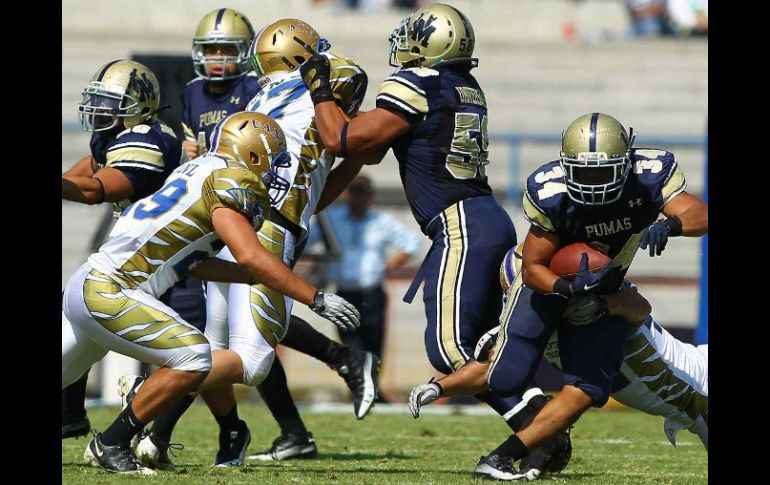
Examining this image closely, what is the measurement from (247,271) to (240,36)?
251cm

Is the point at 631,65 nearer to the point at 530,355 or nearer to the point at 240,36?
the point at 240,36

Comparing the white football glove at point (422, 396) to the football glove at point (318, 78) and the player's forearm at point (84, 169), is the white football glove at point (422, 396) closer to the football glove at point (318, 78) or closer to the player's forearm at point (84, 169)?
the football glove at point (318, 78)

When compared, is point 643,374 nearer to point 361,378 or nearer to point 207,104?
point 361,378

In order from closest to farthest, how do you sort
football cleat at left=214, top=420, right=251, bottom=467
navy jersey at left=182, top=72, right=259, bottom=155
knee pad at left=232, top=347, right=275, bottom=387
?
1. knee pad at left=232, top=347, right=275, bottom=387
2. football cleat at left=214, top=420, right=251, bottom=467
3. navy jersey at left=182, top=72, right=259, bottom=155

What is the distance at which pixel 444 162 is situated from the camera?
238 inches

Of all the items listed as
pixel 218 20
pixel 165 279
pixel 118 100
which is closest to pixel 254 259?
pixel 165 279

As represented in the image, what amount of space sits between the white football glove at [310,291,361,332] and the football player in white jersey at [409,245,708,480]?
607mm

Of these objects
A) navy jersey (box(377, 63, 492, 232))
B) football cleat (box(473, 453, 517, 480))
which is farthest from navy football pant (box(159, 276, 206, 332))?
football cleat (box(473, 453, 517, 480))

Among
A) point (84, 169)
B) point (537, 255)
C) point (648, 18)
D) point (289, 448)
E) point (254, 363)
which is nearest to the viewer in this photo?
point (537, 255)

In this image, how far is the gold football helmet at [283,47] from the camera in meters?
6.48

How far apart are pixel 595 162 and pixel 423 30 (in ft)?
3.98

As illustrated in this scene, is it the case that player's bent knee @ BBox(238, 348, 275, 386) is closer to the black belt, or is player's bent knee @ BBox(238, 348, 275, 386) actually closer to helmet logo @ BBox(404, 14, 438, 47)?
the black belt

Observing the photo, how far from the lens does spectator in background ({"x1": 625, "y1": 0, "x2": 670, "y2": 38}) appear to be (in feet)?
53.0

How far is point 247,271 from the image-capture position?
5.30 m
